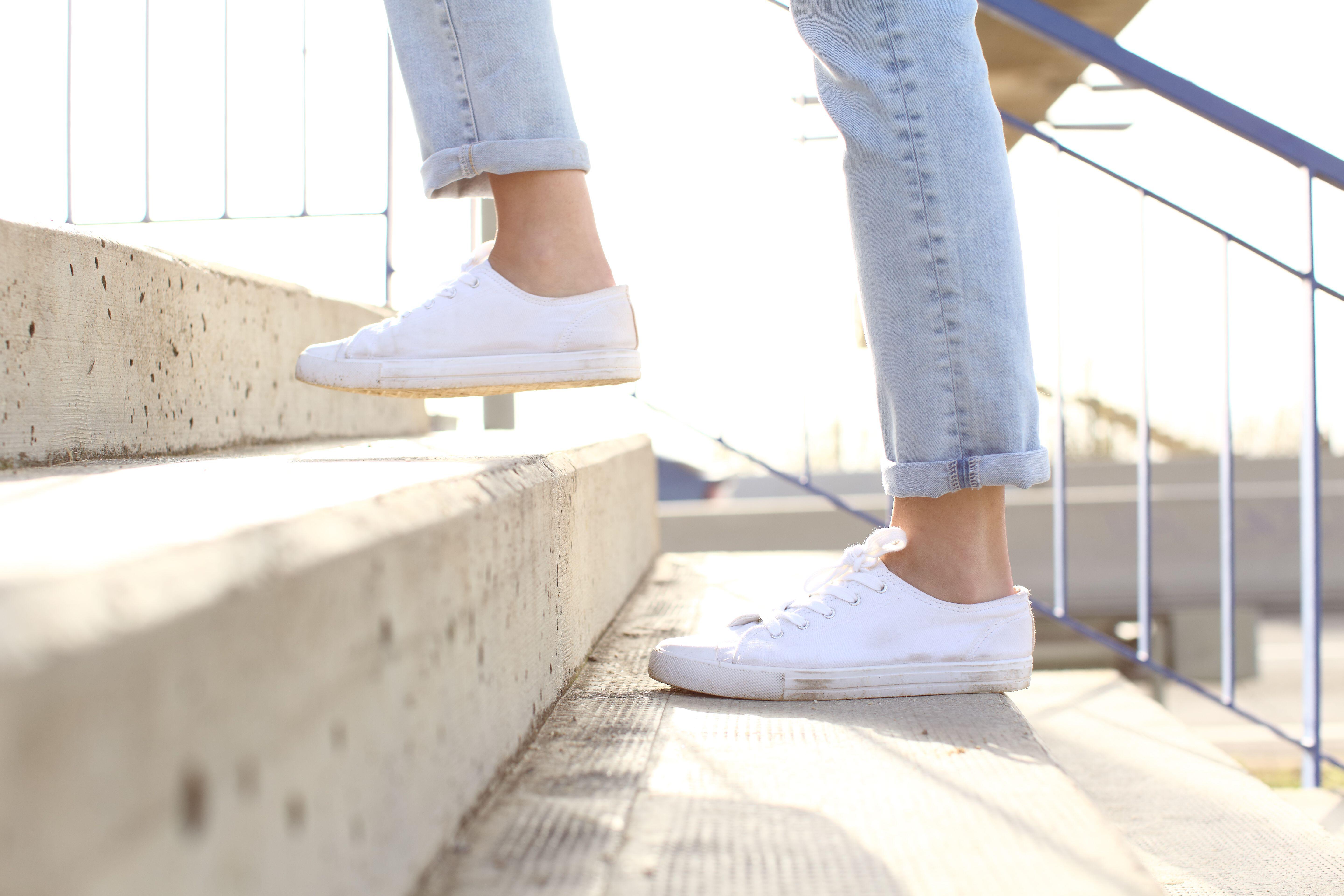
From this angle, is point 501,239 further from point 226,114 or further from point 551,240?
point 226,114

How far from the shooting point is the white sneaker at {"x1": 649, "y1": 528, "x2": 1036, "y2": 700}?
81 cm

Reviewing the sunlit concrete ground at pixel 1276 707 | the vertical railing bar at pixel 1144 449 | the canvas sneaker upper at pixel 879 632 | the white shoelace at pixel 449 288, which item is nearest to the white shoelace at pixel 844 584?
the canvas sneaker upper at pixel 879 632

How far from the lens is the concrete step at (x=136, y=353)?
0.73 m

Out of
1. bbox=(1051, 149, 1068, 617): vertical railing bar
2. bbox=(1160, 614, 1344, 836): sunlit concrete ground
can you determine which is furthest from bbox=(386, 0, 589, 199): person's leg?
bbox=(1160, 614, 1344, 836): sunlit concrete ground

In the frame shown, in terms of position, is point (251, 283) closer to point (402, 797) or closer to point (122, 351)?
point (122, 351)

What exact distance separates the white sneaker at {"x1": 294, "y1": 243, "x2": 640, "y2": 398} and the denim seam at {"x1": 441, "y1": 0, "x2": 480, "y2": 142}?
136 millimetres

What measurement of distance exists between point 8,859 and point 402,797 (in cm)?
23

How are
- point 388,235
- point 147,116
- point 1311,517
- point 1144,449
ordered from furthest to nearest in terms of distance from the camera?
1. point 388,235
2. point 147,116
3. point 1144,449
4. point 1311,517

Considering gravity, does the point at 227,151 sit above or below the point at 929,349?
above

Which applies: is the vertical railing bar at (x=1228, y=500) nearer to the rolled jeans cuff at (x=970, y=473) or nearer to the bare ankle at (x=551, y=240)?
the rolled jeans cuff at (x=970, y=473)

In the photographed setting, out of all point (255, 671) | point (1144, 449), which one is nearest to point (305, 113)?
point (1144, 449)

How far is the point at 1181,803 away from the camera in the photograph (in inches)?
43.9

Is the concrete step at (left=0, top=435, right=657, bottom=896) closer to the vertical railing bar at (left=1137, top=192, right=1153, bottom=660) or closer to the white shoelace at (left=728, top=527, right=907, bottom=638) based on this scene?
the white shoelace at (left=728, top=527, right=907, bottom=638)

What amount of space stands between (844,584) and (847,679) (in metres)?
0.08
